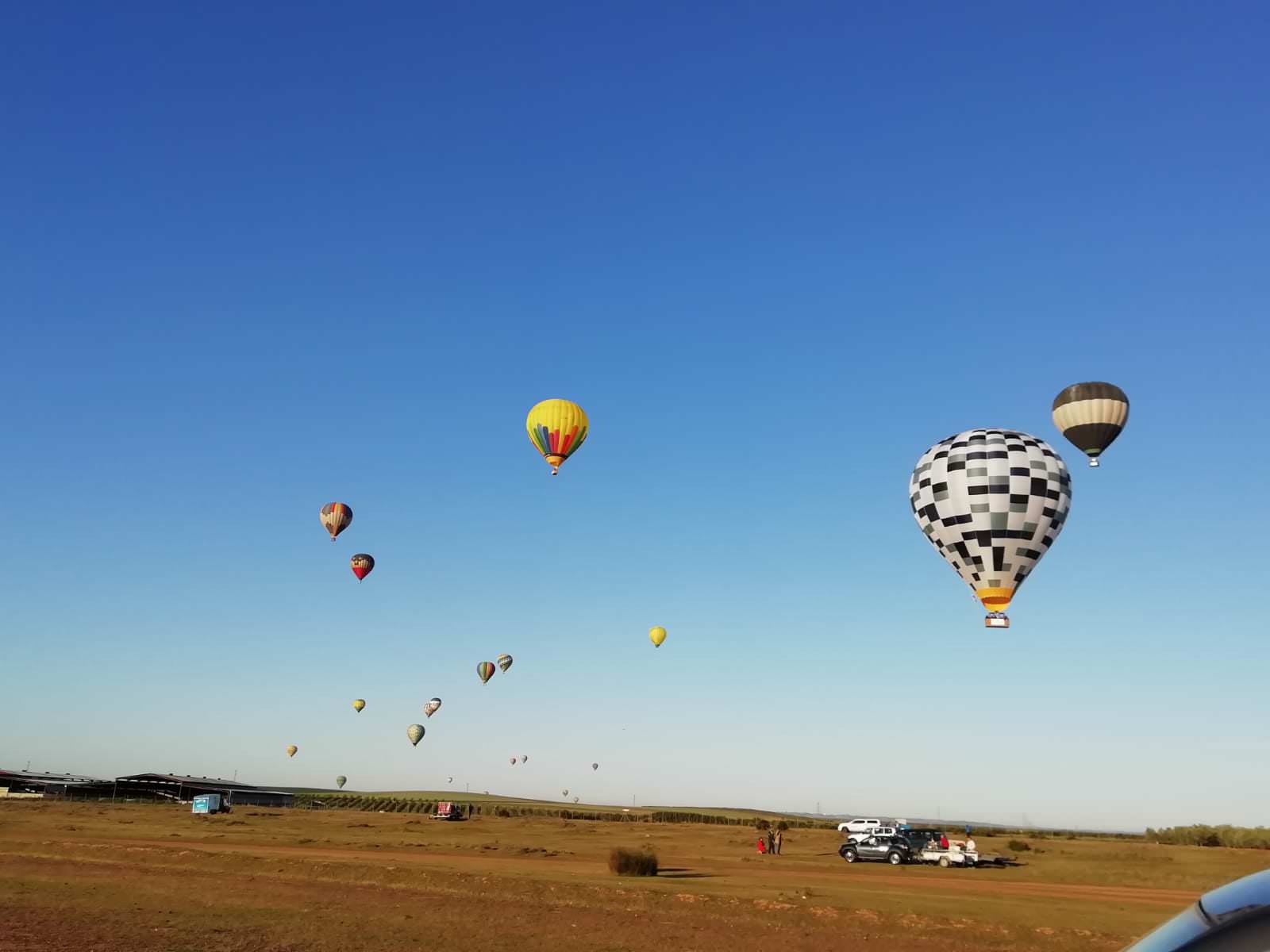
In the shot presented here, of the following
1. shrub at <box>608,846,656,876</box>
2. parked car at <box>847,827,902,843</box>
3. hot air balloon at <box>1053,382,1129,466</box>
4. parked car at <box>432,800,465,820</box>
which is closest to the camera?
hot air balloon at <box>1053,382,1129,466</box>

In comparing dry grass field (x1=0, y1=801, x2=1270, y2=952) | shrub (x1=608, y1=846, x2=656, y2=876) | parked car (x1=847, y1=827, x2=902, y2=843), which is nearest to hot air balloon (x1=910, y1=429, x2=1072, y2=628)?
dry grass field (x1=0, y1=801, x2=1270, y2=952)

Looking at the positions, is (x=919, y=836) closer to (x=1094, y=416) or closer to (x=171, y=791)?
(x=1094, y=416)

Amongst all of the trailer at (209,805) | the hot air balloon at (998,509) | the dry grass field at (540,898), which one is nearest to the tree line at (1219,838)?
the dry grass field at (540,898)

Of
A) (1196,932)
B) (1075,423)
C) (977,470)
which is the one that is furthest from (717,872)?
(1196,932)

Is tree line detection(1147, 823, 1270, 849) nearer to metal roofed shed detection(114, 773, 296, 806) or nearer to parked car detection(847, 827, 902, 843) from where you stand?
parked car detection(847, 827, 902, 843)

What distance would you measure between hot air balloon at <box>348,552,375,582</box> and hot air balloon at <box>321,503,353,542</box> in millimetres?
8652

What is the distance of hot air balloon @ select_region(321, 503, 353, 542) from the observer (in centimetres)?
6612

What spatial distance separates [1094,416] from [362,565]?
184 feet

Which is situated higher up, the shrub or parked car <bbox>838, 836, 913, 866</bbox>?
parked car <bbox>838, 836, 913, 866</bbox>

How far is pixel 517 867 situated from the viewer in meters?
45.0

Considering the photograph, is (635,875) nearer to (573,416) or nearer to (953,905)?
(953,905)

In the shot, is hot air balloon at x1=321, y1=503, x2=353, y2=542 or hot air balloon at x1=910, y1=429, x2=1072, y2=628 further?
hot air balloon at x1=321, y1=503, x2=353, y2=542

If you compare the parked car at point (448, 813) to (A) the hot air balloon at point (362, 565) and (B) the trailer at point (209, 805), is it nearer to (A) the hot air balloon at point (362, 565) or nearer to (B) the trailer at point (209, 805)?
(B) the trailer at point (209, 805)

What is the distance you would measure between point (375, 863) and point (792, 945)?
26910 millimetres
